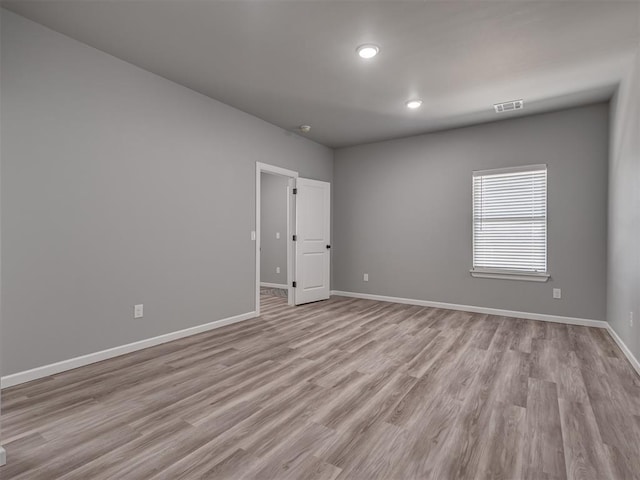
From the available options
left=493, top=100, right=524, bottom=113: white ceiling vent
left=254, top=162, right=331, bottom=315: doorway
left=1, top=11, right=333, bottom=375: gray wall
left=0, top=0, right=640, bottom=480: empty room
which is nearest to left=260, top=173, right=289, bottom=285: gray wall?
left=254, top=162, right=331, bottom=315: doorway

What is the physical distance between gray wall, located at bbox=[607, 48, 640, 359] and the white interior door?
392 cm

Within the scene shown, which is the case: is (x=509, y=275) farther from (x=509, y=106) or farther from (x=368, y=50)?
(x=368, y=50)

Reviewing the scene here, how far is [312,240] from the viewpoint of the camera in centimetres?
587

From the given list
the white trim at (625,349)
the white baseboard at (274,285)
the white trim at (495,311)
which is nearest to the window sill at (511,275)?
the white trim at (495,311)

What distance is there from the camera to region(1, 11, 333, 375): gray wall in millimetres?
2590

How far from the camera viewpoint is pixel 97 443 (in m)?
1.86

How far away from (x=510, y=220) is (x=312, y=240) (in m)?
3.00

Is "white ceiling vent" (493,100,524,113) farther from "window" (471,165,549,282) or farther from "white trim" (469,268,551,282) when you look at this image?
"white trim" (469,268,551,282)

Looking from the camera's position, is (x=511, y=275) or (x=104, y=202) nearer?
(x=104, y=202)

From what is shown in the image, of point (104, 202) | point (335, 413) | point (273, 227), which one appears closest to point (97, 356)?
point (104, 202)

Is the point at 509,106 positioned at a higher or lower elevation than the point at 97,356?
higher

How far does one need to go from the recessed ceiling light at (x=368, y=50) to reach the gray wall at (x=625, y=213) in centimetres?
218

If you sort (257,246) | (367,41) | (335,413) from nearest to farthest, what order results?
1. (335,413)
2. (367,41)
3. (257,246)

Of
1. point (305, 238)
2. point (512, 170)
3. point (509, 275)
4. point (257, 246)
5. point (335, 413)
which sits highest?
point (512, 170)
